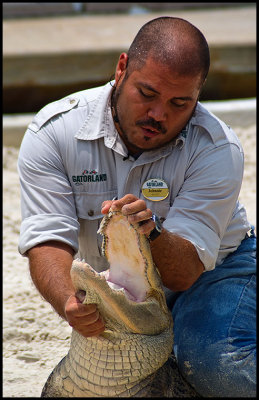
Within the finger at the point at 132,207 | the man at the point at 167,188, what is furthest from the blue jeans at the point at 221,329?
the finger at the point at 132,207

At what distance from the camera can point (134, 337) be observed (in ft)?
6.51

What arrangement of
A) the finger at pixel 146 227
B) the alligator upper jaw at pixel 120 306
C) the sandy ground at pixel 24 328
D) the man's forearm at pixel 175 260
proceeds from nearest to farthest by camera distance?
the alligator upper jaw at pixel 120 306, the finger at pixel 146 227, the man's forearm at pixel 175 260, the sandy ground at pixel 24 328

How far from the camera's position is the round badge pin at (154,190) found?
2.45 m

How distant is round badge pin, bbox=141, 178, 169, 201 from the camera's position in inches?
96.4

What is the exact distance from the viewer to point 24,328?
2965mm

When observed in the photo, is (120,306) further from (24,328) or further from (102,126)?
(24,328)

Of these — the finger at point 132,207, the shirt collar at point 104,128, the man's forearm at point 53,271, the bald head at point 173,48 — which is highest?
the bald head at point 173,48

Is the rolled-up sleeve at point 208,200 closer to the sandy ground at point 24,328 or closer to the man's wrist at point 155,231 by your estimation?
the man's wrist at point 155,231

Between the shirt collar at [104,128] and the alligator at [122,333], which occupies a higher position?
the shirt collar at [104,128]

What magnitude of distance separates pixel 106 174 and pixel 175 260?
1.70 ft

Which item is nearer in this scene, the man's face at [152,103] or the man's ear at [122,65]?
the man's face at [152,103]

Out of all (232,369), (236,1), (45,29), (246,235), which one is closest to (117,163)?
(246,235)

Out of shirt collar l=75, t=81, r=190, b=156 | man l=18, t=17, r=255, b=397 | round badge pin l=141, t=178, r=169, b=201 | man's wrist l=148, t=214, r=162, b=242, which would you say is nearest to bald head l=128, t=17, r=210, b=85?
man l=18, t=17, r=255, b=397

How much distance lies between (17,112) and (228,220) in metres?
3.55
